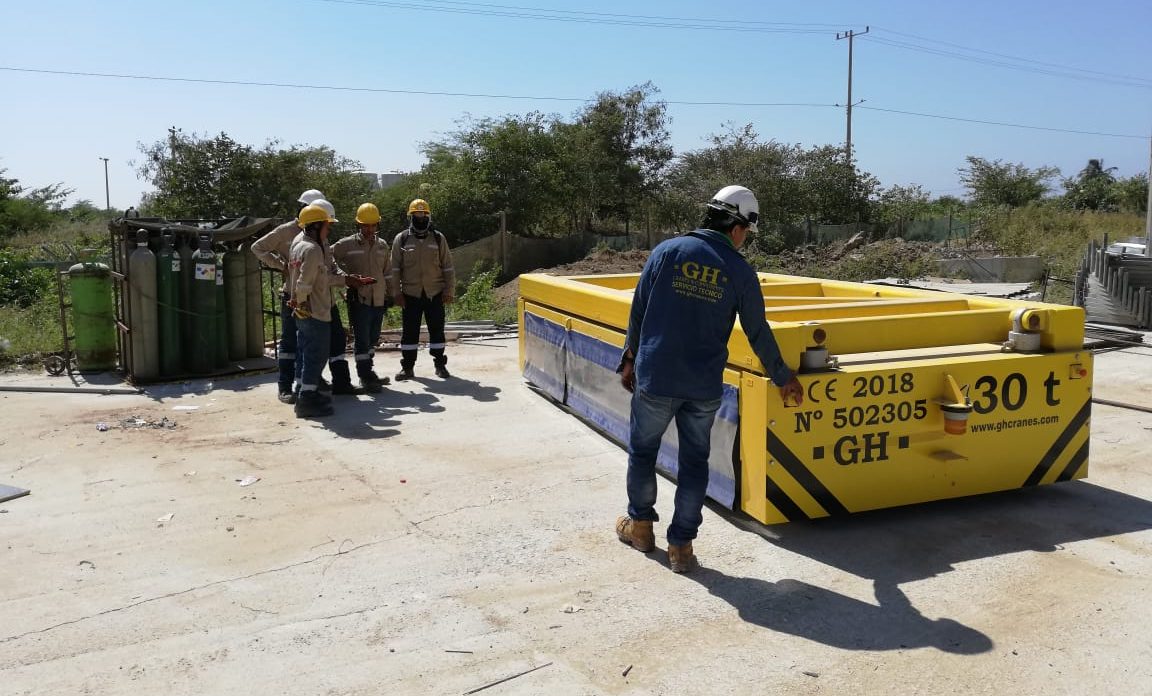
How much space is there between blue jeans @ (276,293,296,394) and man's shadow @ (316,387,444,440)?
1.48 feet

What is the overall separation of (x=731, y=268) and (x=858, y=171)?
96.9 ft

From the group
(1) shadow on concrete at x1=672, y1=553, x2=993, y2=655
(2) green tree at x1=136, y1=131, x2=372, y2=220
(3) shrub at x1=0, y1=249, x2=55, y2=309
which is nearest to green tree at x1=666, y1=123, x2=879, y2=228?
(2) green tree at x1=136, y1=131, x2=372, y2=220

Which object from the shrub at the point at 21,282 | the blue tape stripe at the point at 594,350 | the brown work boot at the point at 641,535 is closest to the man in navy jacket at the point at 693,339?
the brown work boot at the point at 641,535

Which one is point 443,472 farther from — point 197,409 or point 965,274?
point 965,274

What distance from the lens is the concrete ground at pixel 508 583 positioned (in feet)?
11.3

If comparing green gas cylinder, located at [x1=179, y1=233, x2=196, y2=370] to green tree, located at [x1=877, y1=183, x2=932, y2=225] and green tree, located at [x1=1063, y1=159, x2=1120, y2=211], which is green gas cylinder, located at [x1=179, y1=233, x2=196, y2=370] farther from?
green tree, located at [x1=1063, y1=159, x2=1120, y2=211]

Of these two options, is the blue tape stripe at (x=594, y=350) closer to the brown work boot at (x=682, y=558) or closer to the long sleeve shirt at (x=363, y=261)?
the brown work boot at (x=682, y=558)

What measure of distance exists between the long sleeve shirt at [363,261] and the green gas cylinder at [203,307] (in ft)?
4.14

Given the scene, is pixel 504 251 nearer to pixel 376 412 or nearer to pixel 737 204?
pixel 376 412

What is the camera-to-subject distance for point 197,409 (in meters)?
7.76

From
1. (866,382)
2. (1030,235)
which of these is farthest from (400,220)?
(866,382)

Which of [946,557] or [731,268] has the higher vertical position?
[731,268]

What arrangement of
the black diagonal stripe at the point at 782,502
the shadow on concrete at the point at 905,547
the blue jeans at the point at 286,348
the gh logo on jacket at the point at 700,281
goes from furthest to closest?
the blue jeans at the point at 286,348 → the black diagonal stripe at the point at 782,502 → the gh logo on jacket at the point at 700,281 → the shadow on concrete at the point at 905,547

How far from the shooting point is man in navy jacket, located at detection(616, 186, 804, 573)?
4.19 m
